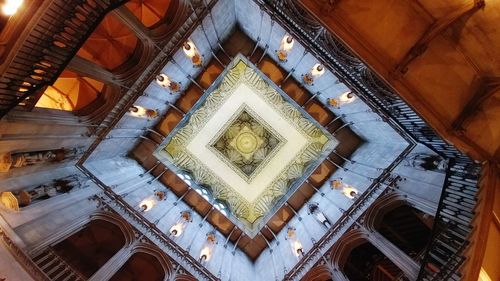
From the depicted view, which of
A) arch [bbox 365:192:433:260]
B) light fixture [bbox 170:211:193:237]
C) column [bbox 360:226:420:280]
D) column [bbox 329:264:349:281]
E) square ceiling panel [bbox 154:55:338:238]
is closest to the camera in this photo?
column [bbox 360:226:420:280]

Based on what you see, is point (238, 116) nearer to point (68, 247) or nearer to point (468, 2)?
point (68, 247)

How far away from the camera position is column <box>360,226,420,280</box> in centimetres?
944

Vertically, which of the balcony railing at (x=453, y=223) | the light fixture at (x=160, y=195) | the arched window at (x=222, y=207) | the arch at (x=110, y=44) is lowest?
the light fixture at (x=160, y=195)

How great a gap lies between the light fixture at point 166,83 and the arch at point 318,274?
30.8 feet

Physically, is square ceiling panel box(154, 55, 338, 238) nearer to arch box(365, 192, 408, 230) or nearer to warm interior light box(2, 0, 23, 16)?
arch box(365, 192, 408, 230)

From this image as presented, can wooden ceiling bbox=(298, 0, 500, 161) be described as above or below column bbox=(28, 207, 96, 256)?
above

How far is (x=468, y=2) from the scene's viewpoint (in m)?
6.54

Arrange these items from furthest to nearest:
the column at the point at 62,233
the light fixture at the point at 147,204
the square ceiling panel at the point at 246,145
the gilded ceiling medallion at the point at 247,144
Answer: the gilded ceiling medallion at the point at 247,144 < the square ceiling panel at the point at 246,145 < the light fixture at the point at 147,204 < the column at the point at 62,233

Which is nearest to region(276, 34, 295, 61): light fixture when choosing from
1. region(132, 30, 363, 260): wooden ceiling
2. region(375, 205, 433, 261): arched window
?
region(132, 30, 363, 260): wooden ceiling

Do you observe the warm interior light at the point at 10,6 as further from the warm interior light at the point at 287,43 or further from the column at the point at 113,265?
the warm interior light at the point at 287,43

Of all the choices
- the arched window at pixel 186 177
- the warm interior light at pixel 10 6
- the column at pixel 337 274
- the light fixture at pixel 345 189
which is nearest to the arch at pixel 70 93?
the arched window at pixel 186 177

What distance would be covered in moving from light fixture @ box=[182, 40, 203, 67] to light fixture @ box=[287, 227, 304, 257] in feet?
29.2

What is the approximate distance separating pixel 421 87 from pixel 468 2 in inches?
76.0

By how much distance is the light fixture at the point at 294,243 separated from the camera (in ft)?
44.5
